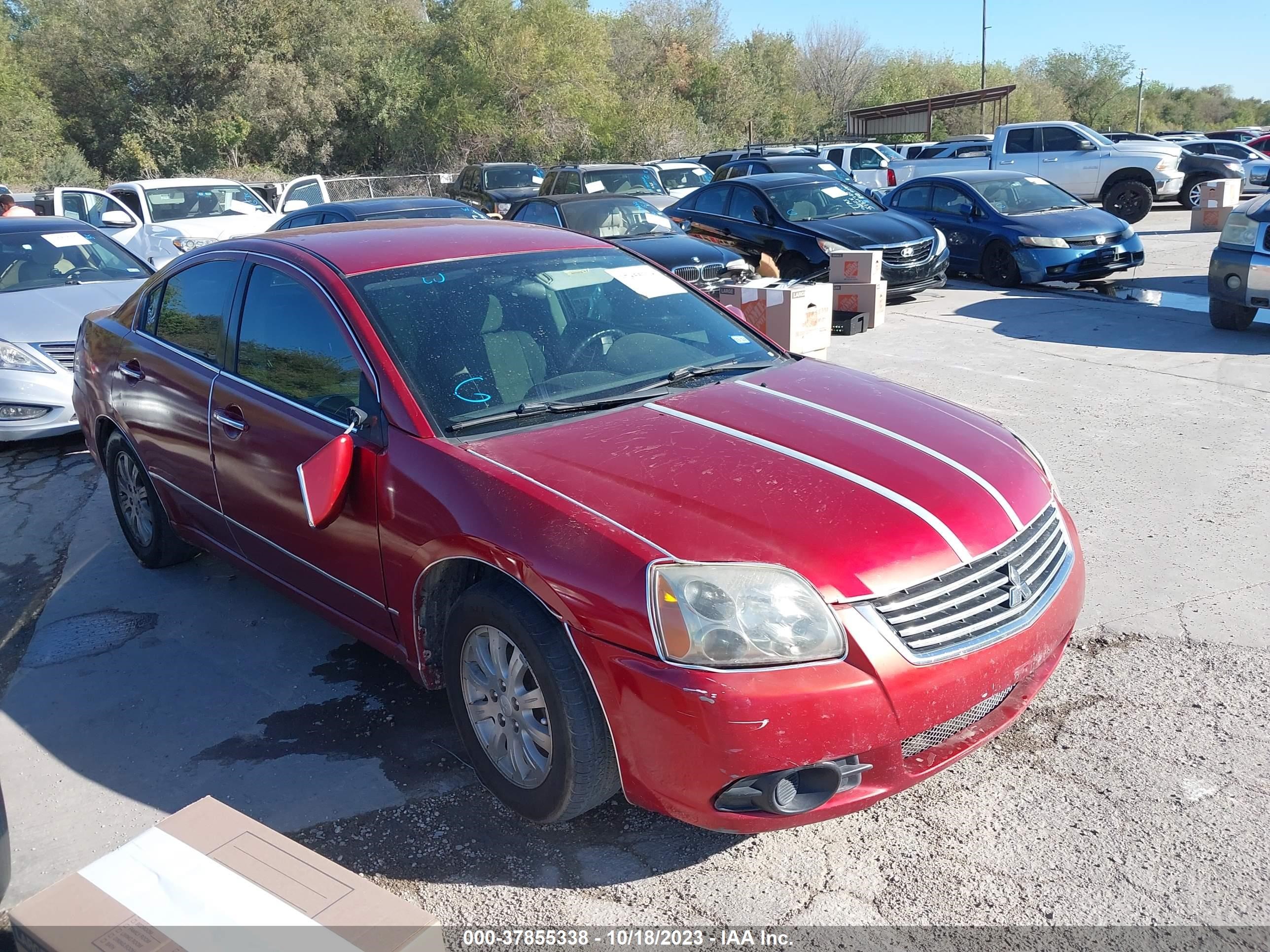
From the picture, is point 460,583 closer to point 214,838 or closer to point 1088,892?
point 214,838

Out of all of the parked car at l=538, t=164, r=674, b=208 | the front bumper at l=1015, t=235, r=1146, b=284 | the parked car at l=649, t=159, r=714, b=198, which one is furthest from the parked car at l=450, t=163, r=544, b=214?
the front bumper at l=1015, t=235, r=1146, b=284

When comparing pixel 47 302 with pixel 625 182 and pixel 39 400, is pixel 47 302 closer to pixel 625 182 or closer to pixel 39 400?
pixel 39 400

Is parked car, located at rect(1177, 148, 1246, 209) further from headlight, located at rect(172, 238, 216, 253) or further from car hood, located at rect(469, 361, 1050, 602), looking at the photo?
car hood, located at rect(469, 361, 1050, 602)

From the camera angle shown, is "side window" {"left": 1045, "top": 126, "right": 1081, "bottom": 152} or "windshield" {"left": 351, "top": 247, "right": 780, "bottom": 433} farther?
"side window" {"left": 1045, "top": 126, "right": 1081, "bottom": 152}

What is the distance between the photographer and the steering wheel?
384 centimetres

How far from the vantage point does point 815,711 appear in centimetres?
266

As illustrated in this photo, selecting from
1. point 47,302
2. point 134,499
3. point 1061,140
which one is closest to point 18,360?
point 47,302

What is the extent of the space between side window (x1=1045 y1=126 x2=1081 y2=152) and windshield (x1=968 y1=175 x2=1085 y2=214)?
22.9 ft

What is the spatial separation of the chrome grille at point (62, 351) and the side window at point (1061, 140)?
17922mm

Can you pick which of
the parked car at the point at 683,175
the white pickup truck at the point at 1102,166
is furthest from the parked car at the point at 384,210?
the white pickup truck at the point at 1102,166

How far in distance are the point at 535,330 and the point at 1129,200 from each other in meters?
19.0

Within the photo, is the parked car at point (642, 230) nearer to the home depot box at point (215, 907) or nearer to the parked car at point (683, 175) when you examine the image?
the home depot box at point (215, 907)

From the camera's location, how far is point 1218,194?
60.4 ft

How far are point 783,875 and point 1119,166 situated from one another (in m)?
19.8
